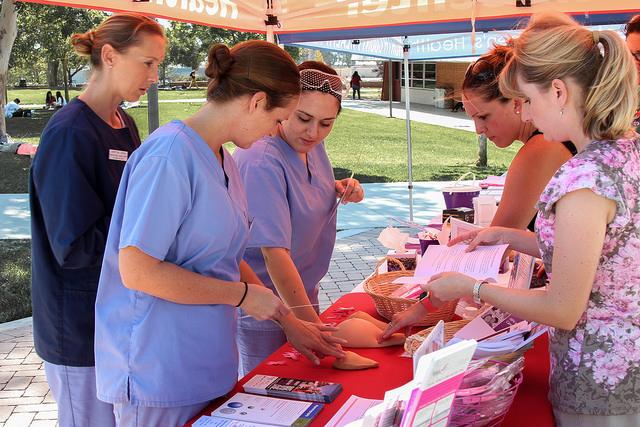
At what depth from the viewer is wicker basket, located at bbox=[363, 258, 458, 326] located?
222 cm

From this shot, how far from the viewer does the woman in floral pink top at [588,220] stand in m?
1.43

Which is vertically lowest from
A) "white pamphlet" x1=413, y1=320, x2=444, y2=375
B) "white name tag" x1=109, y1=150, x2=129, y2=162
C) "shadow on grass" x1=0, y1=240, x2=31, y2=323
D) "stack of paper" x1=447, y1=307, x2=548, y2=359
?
"shadow on grass" x1=0, y1=240, x2=31, y2=323

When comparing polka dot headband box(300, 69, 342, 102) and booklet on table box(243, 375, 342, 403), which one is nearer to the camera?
booklet on table box(243, 375, 342, 403)

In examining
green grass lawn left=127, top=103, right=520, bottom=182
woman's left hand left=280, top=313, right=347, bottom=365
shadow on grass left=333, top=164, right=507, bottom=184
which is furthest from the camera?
green grass lawn left=127, top=103, right=520, bottom=182

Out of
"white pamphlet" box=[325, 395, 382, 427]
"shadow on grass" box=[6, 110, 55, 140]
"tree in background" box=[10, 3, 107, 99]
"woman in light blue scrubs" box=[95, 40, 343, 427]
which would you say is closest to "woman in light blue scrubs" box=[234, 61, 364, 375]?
"woman in light blue scrubs" box=[95, 40, 343, 427]

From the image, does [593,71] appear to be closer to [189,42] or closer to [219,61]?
[219,61]

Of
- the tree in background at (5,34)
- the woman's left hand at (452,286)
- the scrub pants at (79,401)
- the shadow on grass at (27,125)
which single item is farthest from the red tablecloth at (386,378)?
the shadow on grass at (27,125)

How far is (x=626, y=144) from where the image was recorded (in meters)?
1.52

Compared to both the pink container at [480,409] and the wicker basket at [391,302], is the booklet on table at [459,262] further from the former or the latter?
the pink container at [480,409]

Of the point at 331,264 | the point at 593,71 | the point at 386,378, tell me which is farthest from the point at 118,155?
the point at 331,264

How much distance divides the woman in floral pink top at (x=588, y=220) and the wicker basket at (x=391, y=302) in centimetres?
62

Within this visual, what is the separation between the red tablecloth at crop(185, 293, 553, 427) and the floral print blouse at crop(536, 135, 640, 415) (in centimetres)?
11

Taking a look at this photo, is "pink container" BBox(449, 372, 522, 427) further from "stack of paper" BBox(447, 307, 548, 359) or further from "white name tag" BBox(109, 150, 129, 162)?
"white name tag" BBox(109, 150, 129, 162)

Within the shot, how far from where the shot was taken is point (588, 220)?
4.64 ft
